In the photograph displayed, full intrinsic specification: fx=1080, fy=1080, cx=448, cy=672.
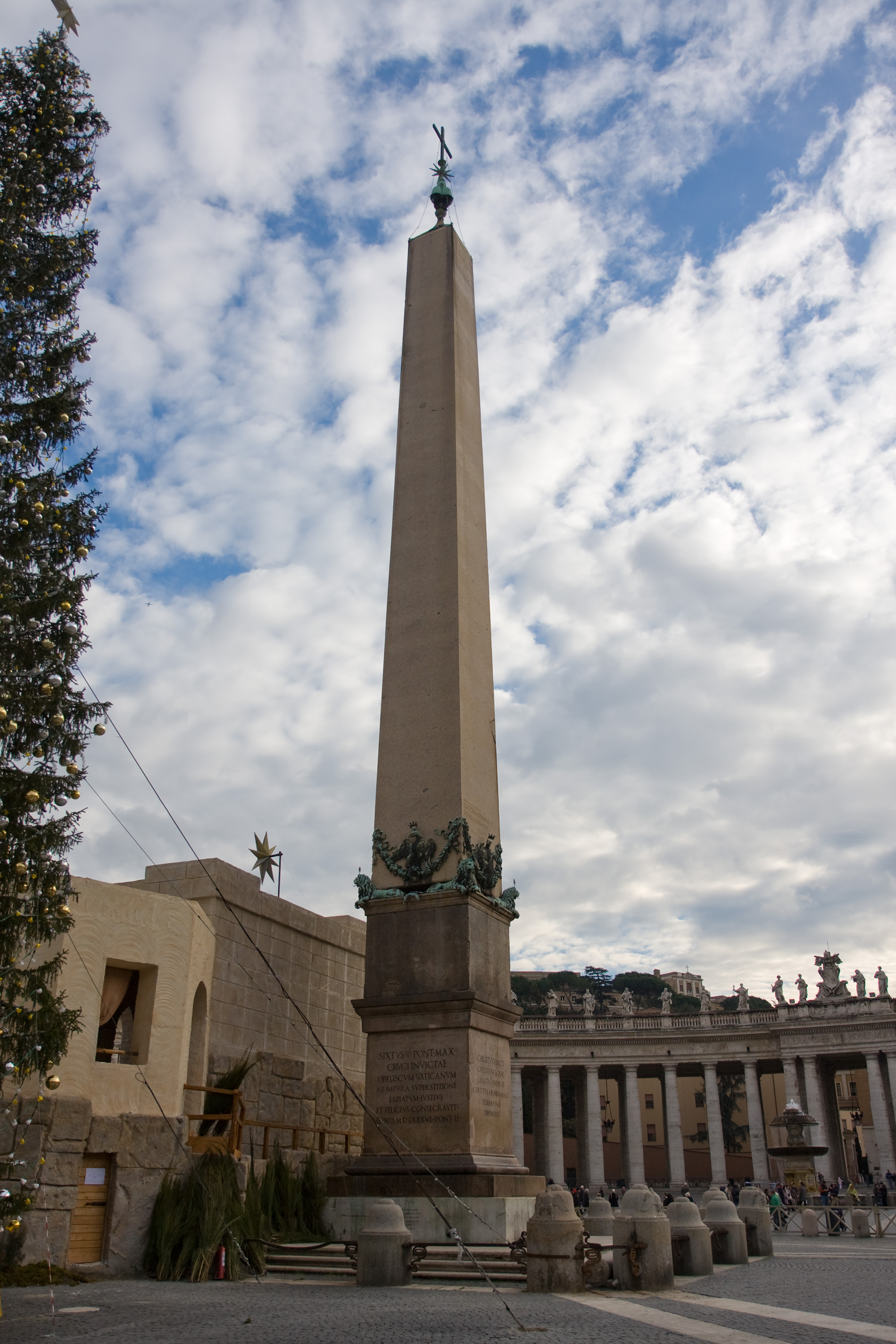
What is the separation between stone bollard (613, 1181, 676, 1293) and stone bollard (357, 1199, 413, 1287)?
197cm

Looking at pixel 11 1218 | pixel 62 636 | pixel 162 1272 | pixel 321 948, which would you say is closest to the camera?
pixel 11 1218

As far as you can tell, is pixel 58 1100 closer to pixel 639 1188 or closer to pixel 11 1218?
pixel 11 1218

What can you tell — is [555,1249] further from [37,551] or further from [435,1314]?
[37,551]

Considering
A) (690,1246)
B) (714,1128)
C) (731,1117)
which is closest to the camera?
(690,1246)

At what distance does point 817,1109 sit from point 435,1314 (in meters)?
47.1

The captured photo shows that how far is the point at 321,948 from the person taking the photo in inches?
728

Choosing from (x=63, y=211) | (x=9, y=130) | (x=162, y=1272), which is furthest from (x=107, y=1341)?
(x=9, y=130)

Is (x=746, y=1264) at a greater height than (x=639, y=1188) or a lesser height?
lesser

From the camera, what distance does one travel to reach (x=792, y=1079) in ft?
166

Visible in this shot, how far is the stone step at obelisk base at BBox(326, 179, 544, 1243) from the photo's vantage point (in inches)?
485

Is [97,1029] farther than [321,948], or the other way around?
[321,948]

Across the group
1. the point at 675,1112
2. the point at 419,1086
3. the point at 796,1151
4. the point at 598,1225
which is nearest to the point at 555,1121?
the point at 675,1112

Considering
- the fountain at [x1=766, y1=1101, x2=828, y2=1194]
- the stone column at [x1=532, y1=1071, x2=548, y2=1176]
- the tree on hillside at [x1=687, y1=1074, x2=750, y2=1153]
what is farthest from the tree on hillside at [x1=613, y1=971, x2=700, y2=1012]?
the fountain at [x1=766, y1=1101, x2=828, y2=1194]

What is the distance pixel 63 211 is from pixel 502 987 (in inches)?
402
